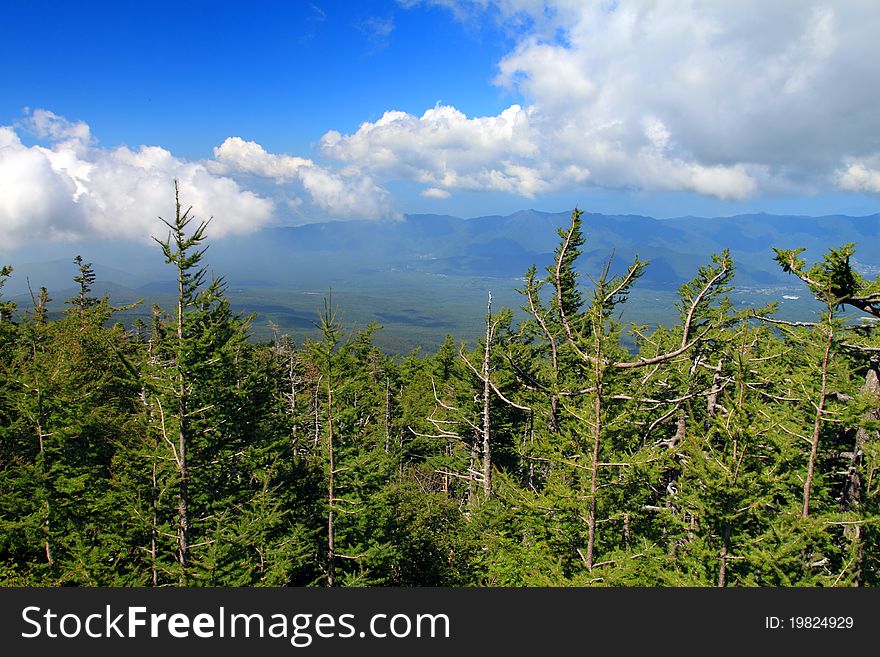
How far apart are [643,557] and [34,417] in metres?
16.4

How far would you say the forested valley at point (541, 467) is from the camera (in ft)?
31.4
